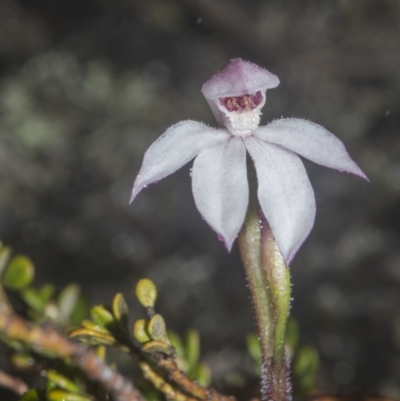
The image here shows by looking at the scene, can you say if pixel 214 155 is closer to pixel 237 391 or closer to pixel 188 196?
pixel 237 391

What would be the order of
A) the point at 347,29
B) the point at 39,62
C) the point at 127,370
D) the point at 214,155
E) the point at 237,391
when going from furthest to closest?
the point at 347,29
the point at 39,62
the point at 127,370
the point at 237,391
the point at 214,155

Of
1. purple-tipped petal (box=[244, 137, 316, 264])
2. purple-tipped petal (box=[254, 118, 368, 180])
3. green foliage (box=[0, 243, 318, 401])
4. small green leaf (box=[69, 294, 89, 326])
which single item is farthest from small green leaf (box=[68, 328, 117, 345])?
purple-tipped petal (box=[254, 118, 368, 180])

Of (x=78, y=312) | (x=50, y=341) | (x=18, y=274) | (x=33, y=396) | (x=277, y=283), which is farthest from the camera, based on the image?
(x=78, y=312)

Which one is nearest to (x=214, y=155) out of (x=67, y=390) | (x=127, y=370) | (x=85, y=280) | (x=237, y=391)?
(x=67, y=390)

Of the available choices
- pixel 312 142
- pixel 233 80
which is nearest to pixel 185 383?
pixel 312 142

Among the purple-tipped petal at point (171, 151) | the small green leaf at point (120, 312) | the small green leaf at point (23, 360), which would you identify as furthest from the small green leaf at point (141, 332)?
the small green leaf at point (23, 360)

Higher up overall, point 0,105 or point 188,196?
point 0,105

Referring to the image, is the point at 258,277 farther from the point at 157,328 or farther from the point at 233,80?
the point at 233,80
